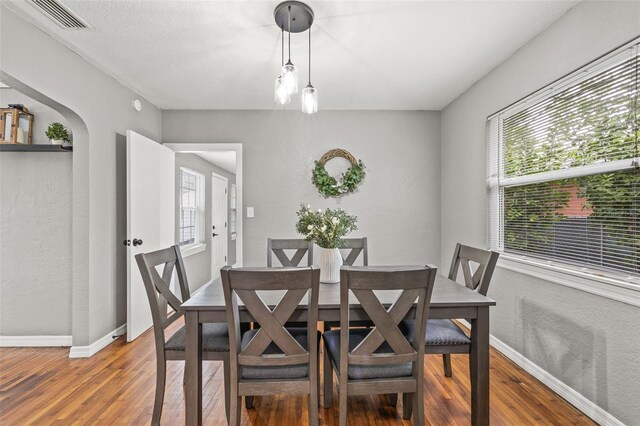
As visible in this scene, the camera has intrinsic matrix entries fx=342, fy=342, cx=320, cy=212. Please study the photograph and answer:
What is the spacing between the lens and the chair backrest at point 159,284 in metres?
1.84

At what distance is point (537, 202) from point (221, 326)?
2.36m

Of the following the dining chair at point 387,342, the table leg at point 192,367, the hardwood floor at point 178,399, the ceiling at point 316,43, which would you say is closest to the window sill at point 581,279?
the hardwood floor at point 178,399

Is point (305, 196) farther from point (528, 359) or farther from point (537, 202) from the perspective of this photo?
point (528, 359)

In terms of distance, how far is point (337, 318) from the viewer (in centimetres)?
169

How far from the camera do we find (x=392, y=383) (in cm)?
160

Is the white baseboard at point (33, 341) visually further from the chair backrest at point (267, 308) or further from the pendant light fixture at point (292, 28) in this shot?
the pendant light fixture at point (292, 28)

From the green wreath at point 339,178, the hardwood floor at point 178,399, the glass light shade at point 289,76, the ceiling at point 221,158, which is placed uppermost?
the ceiling at point 221,158

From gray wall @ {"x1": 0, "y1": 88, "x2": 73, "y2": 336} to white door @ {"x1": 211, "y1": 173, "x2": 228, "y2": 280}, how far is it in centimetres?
271

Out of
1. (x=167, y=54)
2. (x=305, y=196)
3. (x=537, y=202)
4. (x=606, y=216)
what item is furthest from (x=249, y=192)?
(x=606, y=216)

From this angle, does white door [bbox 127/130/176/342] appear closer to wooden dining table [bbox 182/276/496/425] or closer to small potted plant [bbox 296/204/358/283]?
wooden dining table [bbox 182/276/496/425]

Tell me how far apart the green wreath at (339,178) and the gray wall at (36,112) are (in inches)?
98.6

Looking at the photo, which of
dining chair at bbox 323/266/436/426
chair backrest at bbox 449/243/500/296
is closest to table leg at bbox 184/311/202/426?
dining chair at bbox 323/266/436/426

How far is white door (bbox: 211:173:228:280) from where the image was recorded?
593 cm

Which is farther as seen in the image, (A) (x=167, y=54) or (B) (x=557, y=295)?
(A) (x=167, y=54)
